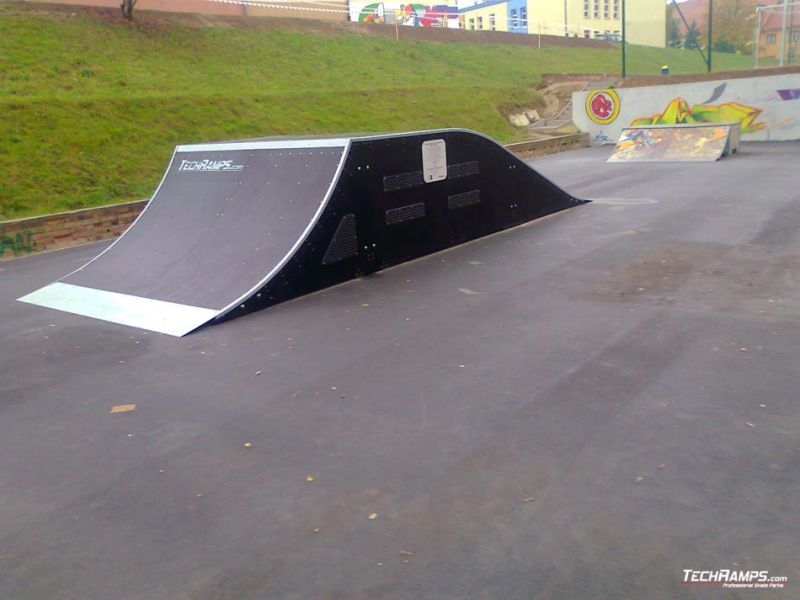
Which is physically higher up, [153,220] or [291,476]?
[153,220]

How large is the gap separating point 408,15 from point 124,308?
163ft

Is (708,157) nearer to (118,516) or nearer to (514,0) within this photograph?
(118,516)

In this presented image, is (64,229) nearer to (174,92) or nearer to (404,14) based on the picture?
(174,92)

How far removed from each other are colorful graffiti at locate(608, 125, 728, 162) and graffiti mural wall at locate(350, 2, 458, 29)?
24.6 meters

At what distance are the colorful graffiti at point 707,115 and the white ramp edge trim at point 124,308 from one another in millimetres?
23518

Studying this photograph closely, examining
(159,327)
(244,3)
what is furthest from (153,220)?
(244,3)

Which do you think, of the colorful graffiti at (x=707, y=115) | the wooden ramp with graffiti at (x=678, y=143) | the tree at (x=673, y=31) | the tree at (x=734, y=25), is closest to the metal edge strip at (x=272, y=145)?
the wooden ramp with graffiti at (x=678, y=143)

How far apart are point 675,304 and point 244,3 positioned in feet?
99.1

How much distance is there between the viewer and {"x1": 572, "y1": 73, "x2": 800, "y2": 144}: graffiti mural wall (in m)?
25.0

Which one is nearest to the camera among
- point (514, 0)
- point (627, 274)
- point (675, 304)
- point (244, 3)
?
point (675, 304)

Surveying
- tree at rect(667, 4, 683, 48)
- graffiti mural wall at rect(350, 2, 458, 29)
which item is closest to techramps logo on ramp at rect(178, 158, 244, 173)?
graffiti mural wall at rect(350, 2, 458, 29)

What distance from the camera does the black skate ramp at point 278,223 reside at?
7.73 m

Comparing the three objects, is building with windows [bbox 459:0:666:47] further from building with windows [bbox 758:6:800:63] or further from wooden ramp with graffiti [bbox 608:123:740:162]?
wooden ramp with graffiti [bbox 608:123:740:162]

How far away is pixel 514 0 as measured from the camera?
6900cm
